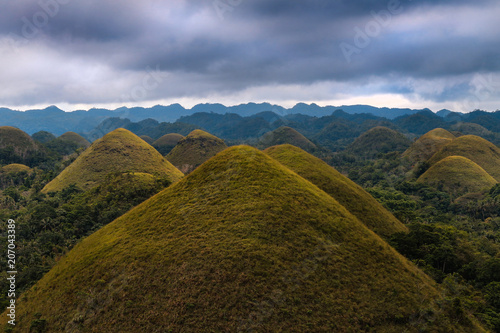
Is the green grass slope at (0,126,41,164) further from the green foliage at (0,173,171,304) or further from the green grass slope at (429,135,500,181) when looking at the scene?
the green grass slope at (429,135,500,181)

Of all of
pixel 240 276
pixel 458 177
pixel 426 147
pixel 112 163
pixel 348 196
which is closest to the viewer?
pixel 240 276

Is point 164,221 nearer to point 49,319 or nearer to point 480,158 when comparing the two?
point 49,319

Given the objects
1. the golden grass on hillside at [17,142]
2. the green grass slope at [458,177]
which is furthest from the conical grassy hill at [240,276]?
the golden grass on hillside at [17,142]

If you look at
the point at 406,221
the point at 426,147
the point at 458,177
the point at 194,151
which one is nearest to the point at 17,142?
the point at 194,151

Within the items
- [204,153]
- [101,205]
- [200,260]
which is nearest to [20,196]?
[101,205]

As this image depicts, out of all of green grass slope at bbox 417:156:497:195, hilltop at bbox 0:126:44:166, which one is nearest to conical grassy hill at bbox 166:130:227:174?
hilltop at bbox 0:126:44:166

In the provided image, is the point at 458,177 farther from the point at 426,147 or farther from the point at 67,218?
the point at 67,218

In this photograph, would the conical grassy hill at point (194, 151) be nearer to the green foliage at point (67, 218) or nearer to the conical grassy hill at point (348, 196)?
the green foliage at point (67, 218)
